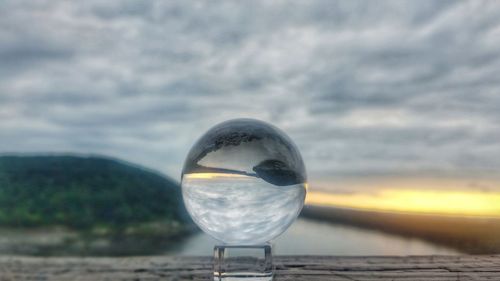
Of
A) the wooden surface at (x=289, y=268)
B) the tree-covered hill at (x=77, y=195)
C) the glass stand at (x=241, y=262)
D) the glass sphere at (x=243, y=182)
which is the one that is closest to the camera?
the glass sphere at (x=243, y=182)

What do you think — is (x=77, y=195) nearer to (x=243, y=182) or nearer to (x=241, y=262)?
(x=241, y=262)

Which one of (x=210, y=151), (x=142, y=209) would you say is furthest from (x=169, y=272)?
(x=142, y=209)

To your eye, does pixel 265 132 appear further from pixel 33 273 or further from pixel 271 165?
pixel 33 273

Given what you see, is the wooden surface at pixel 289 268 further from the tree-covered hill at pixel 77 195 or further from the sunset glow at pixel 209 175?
the tree-covered hill at pixel 77 195

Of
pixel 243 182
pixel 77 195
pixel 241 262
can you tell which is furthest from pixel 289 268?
Answer: pixel 77 195

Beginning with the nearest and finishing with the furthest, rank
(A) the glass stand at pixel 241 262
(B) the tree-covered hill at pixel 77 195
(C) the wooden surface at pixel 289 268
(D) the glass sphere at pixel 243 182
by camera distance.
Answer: (D) the glass sphere at pixel 243 182 < (A) the glass stand at pixel 241 262 < (C) the wooden surface at pixel 289 268 < (B) the tree-covered hill at pixel 77 195

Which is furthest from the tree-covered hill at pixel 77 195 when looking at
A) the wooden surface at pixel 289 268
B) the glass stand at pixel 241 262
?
the glass stand at pixel 241 262
